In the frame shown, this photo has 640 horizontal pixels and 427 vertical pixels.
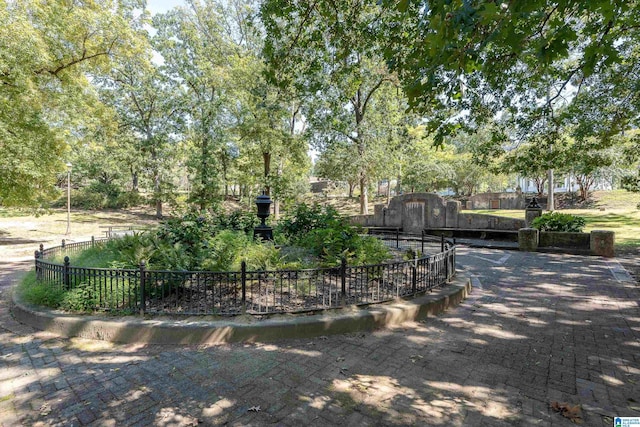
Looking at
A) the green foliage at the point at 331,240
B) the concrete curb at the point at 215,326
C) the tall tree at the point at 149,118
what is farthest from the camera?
the tall tree at the point at 149,118

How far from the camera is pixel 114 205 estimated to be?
3369cm

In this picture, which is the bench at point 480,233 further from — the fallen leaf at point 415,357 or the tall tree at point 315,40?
the fallen leaf at point 415,357

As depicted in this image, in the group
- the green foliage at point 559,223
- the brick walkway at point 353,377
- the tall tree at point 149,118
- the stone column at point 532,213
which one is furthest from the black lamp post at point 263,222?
the tall tree at point 149,118

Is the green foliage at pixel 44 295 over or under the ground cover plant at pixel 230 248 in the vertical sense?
under

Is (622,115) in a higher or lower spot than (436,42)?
higher

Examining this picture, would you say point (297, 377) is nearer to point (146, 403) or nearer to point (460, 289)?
point (146, 403)

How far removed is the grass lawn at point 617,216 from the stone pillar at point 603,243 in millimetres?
2497

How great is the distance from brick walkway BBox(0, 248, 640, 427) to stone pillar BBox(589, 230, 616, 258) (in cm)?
750

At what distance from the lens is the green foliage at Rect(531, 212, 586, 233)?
12.9m

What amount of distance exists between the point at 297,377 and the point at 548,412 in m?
2.54

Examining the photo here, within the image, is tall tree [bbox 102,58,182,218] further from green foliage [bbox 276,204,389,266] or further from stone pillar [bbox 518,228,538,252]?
stone pillar [bbox 518,228,538,252]

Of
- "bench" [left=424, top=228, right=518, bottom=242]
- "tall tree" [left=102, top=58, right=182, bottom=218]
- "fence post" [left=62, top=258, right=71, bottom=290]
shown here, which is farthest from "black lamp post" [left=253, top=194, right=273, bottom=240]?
"tall tree" [left=102, top=58, right=182, bottom=218]

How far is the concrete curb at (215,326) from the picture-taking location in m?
4.61

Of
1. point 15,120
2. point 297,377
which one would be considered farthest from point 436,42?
point 15,120
